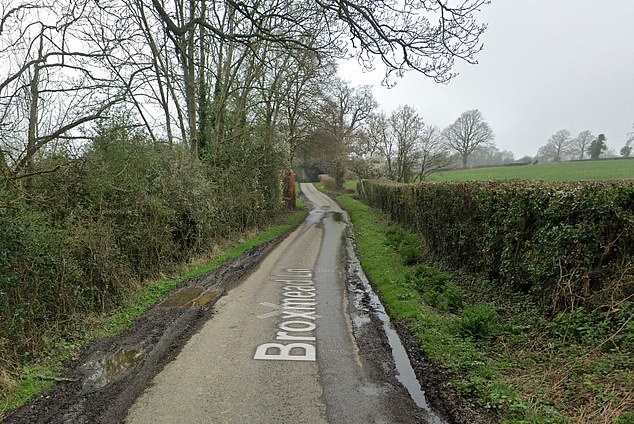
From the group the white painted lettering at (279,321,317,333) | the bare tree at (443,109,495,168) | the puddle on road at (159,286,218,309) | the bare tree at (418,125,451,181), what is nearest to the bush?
the white painted lettering at (279,321,317,333)

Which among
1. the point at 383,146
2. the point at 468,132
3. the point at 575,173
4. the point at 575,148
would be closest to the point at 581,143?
the point at 575,148

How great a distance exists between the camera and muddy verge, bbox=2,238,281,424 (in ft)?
14.5

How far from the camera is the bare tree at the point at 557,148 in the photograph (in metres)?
69.9

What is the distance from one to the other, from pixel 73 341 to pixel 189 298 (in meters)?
2.96

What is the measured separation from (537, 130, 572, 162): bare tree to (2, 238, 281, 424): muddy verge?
74292 mm

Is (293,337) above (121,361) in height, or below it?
below

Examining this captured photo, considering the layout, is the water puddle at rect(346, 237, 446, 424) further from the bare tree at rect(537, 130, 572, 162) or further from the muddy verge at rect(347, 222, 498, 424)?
the bare tree at rect(537, 130, 572, 162)

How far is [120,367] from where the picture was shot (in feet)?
18.5

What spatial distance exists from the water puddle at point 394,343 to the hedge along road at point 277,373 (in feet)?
0.41

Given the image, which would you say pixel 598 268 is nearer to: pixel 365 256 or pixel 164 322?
pixel 164 322

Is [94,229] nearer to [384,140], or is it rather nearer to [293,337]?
[293,337]

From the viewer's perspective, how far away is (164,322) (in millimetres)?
7402

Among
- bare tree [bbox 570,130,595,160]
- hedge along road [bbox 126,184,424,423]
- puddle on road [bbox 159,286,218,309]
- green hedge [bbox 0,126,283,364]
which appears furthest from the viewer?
bare tree [bbox 570,130,595,160]

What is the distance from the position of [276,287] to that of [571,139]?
2944 inches
